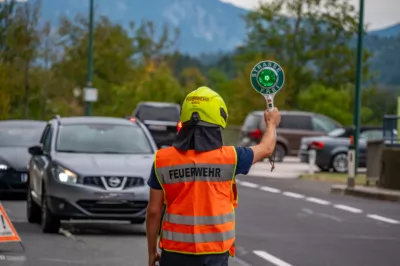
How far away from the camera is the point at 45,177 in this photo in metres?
16.7

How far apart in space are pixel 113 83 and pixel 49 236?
62.0m

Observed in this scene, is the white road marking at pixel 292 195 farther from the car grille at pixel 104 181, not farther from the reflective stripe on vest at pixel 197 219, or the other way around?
the reflective stripe on vest at pixel 197 219

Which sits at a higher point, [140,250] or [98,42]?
[98,42]

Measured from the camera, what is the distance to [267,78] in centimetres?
710

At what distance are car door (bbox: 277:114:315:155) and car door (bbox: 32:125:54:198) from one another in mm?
27456

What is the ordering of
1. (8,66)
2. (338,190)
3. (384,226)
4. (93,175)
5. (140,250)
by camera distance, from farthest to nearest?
1. (8,66)
2. (338,190)
3. (384,226)
4. (93,175)
5. (140,250)

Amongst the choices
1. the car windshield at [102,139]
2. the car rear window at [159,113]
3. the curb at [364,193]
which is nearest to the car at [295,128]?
the car rear window at [159,113]

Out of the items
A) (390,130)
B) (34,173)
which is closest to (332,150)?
(390,130)

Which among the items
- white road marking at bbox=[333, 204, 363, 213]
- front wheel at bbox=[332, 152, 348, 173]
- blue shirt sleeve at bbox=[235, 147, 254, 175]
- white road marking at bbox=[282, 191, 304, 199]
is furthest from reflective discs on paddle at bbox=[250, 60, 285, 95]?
front wheel at bbox=[332, 152, 348, 173]

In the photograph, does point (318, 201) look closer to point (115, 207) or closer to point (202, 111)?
point (115, 207)

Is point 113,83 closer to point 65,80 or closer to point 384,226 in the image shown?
point 65,80

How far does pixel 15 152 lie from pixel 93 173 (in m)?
7.02

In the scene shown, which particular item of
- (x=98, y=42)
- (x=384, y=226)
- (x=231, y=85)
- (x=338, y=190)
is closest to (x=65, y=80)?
(x=98, y=42)

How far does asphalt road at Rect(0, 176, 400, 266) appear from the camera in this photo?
14.0 m
